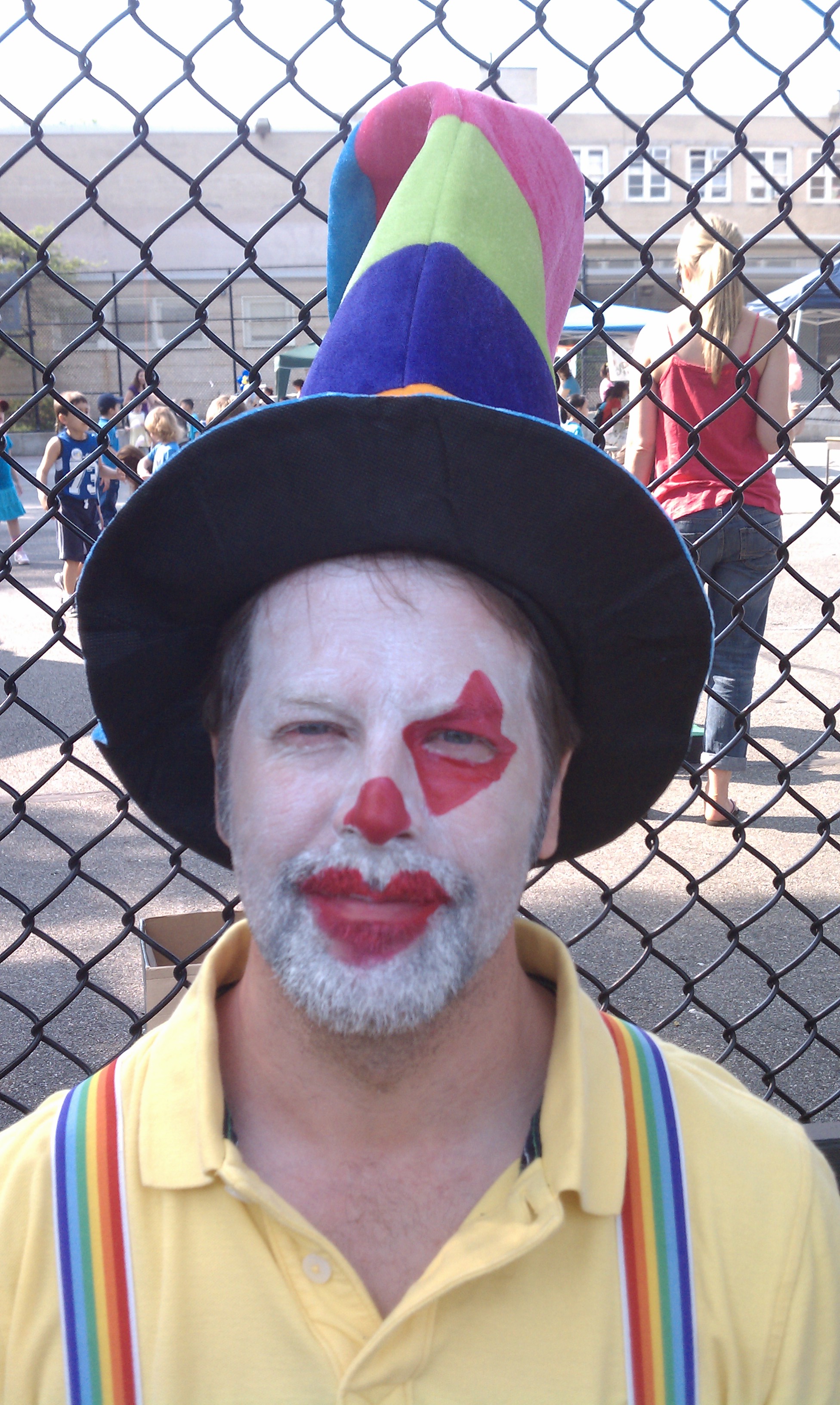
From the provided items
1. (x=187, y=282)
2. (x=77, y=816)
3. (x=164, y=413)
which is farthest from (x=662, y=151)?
(x=77, y=816)

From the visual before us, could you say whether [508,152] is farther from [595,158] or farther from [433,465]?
[595,158]

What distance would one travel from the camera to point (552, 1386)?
4.01ft

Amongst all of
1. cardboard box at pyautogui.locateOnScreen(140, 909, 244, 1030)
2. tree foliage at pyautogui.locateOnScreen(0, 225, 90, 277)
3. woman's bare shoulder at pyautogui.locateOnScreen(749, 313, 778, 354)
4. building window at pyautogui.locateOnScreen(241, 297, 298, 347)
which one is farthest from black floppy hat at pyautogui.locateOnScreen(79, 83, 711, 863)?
building window at pyautogui.locateOnScreen(241, 297, 298, 347)

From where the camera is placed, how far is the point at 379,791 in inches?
47.9

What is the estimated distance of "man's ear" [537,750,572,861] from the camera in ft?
4.93

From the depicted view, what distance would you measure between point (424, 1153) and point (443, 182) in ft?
3.59

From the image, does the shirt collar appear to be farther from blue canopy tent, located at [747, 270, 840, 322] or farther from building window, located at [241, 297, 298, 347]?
building window, located at [241, 297, 298, 347]

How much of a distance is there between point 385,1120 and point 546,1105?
19 centimetres

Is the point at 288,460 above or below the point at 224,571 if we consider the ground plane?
above

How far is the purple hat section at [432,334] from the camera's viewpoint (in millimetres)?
1266

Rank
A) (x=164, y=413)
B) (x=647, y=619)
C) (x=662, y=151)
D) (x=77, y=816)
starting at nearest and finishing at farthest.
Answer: (x=647, y=619) < (x=77, y=816) < (x=164, y=413) < (x=662, y=151)

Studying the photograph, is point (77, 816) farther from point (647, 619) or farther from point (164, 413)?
point (164, 413)

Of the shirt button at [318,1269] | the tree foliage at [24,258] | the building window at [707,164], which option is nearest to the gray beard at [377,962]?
the shirt button at [318,1269]

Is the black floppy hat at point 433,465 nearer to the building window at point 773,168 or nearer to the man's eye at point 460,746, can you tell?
the man's eye at point 460,746
